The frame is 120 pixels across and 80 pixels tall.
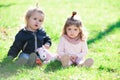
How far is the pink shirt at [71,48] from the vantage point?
23.8ft

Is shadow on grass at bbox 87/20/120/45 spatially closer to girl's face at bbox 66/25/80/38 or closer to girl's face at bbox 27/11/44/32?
girl's face at bbox 66/25/80/38

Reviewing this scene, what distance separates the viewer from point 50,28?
10328mm

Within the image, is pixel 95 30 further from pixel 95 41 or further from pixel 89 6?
pixel 89 6

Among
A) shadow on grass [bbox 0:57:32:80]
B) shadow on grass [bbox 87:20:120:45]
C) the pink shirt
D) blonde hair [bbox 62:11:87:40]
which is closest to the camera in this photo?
shadow on grass [bbox 0:57:32:80]

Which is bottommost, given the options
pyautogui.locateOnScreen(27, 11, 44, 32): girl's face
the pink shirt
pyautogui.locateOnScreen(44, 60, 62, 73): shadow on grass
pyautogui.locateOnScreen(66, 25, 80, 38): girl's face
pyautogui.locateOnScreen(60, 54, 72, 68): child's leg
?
pyautogui.locateOnScreen(44, 60, 62, 73): shadow on grass

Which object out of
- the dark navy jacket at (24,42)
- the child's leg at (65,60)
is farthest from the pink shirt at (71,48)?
the dark navy jacket at (24,42)

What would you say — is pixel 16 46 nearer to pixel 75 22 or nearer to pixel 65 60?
pixel 65 60

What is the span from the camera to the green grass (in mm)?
6617

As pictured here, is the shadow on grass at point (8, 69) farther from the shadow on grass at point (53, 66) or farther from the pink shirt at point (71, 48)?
the pink shirt at point (71, 48)

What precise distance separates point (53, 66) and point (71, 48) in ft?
1.69

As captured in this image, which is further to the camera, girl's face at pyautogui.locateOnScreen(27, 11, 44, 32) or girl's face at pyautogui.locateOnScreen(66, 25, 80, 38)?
girl's face at pyautogui.locateOnScreen(27, 11, 44, 32)

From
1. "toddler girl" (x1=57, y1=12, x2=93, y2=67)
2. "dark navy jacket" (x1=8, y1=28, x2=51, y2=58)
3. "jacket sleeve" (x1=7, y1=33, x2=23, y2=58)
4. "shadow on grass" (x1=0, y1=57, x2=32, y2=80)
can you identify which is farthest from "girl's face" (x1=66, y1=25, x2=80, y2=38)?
"shadow on grass" (x1=0, y1=57, x2=32, y2=80)

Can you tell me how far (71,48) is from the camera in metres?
7.27

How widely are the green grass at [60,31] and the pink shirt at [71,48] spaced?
305 millimetres
